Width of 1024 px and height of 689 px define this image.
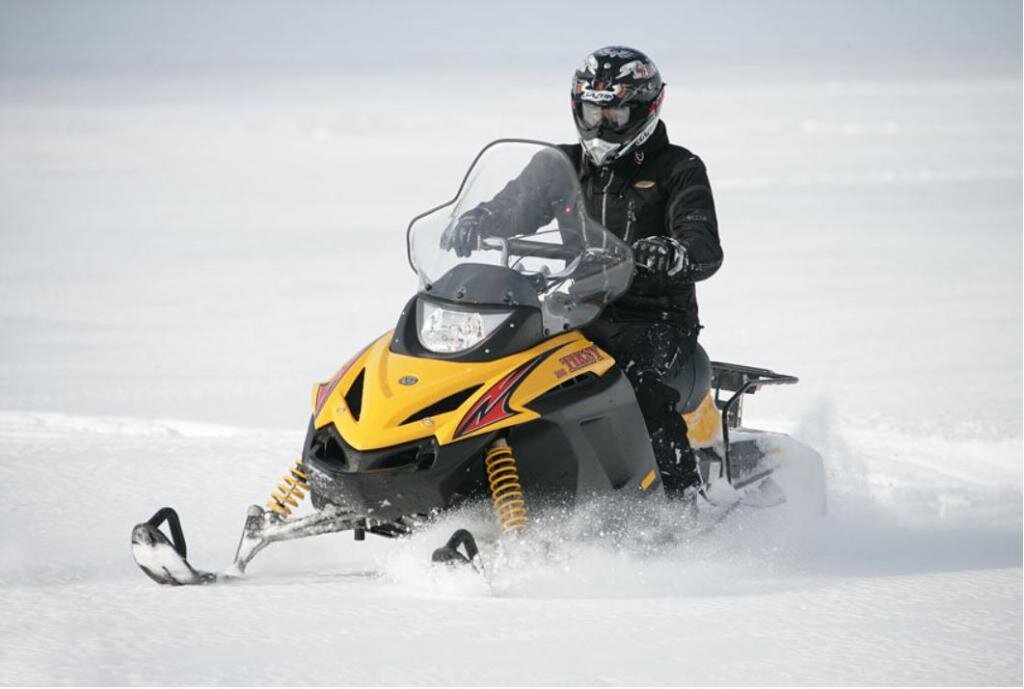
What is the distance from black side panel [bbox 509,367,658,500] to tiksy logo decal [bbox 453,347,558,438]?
9 centimetres

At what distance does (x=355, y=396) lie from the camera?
4.54m

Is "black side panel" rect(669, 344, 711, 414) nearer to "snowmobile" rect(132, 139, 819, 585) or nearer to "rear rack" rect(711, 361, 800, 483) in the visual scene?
"rear rack" rect(711, 361, 800, 483)

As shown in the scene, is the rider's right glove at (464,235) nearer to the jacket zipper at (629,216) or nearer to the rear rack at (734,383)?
the jacket zipper at (629,216)

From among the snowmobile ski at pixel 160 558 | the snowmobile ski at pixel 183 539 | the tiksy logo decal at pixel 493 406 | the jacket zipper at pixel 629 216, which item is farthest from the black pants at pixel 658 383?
the snowmobile ski at pixel 160 558

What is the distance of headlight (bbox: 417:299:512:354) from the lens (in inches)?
180

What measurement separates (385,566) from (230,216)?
14.0 meters

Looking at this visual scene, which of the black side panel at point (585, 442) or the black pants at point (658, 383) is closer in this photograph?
the black side panel at point (585, 442)

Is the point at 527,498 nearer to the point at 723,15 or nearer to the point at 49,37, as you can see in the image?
the point at 49,37

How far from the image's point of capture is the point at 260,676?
11.6ft

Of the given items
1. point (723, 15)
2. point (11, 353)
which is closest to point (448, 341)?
point (11, 353)

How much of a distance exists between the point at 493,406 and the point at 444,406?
15 centimetres

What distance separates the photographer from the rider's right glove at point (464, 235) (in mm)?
4953

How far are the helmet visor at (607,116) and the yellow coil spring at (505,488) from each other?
4.91 ft

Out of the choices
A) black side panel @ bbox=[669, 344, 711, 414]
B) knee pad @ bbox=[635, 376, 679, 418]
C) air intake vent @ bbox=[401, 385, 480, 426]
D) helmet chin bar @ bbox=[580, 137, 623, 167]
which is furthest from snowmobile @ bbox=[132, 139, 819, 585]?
black side panel @ bbox=[669, 344, 711, 414]
